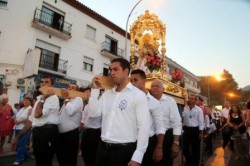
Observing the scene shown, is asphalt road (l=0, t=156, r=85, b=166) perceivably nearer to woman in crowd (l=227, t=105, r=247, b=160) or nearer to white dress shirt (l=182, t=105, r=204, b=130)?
white dress shirt (l=182, t=105, r=204, b=130)

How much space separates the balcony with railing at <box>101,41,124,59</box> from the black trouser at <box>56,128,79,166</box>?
16.8 metres

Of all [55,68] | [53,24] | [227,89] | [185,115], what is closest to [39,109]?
[185,115]

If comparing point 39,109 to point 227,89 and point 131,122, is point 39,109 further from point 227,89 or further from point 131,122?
point 227,89

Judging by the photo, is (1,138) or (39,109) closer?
(39,109)

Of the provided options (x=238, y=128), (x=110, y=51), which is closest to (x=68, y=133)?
(x=238, y=128)

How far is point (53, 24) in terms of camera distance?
17.6 meters

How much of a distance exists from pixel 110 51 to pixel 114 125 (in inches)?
773

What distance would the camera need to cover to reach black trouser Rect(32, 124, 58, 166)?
3891 millimetres

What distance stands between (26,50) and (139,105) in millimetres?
14703

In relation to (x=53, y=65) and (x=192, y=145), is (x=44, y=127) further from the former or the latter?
(x=53, y=65)

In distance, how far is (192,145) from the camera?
631cm

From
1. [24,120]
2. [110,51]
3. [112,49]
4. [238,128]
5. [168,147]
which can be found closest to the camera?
[168,147]

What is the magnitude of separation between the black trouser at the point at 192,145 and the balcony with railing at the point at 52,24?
43.3ft

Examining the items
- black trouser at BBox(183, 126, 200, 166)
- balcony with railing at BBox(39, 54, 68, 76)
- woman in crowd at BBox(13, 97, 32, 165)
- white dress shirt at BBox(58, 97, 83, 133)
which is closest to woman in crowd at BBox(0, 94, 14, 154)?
woman in crowd at BBox(13, 97, 32, 165)
